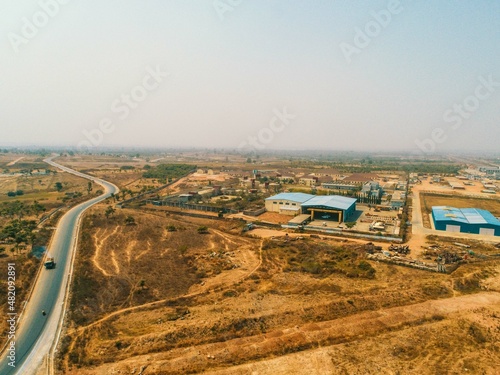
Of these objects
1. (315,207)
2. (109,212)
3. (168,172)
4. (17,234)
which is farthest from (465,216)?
(168,172)

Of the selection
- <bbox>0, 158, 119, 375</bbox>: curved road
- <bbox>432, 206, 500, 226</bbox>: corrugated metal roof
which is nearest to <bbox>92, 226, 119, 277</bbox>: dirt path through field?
<bbox>0, 158, 119, 375</bbox>: curved road

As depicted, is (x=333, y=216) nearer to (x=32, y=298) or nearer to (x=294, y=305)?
(x=294, y=305)

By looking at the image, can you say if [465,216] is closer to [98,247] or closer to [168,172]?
[98,247]

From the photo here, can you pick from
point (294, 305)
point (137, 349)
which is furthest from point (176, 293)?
point (294, 305)

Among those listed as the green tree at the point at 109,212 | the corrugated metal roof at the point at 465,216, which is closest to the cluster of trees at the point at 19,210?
the green tree at the point at 109,212

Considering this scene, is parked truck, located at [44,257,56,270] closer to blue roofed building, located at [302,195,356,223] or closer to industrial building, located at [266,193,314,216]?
blue roofed building, located at [302,195,356,223]

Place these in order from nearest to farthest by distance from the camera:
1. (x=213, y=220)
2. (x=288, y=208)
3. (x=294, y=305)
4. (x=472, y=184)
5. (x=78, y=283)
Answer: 1. (x=294, y=305)
2. (x=78, y=283)
3. (x=213, y=220)
4. (x=288, y=208)
5. (x=472, y=184)
